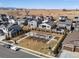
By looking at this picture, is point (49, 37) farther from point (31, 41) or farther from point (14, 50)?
point (14, 50)

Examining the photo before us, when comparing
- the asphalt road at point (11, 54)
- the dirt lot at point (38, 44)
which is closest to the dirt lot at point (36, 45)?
the dirt lot at point (38, 44)

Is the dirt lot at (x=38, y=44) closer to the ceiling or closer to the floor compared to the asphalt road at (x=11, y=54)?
closer to the ceiling

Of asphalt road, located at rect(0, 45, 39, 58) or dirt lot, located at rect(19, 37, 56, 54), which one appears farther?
dirt lot, located at rect(19, 37, 56, 54)

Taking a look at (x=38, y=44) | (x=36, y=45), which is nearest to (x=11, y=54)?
(x=36, y=45)

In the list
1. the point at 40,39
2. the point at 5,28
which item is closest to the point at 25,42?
the point at 40,39

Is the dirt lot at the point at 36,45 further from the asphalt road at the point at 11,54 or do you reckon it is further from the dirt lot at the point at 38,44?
the asphalt road at the point at 11,54

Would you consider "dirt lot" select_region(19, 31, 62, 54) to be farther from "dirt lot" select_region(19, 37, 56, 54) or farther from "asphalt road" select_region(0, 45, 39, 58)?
"asphalt road" select_region(0, 45, 39, 58)

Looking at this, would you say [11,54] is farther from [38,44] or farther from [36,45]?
[38,44]

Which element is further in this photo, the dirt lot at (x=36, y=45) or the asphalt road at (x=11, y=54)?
the dirt lot at (x=36, y=45)

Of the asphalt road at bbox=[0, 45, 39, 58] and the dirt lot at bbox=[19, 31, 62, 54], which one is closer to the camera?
the asphalt road at bbox=[0, 45, 39, 58]

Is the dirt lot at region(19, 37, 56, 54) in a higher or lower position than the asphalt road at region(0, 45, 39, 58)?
higher

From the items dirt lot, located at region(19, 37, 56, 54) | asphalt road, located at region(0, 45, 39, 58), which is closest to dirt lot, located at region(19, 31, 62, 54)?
dirt lot, located at region(19, 37, 56, 54)
